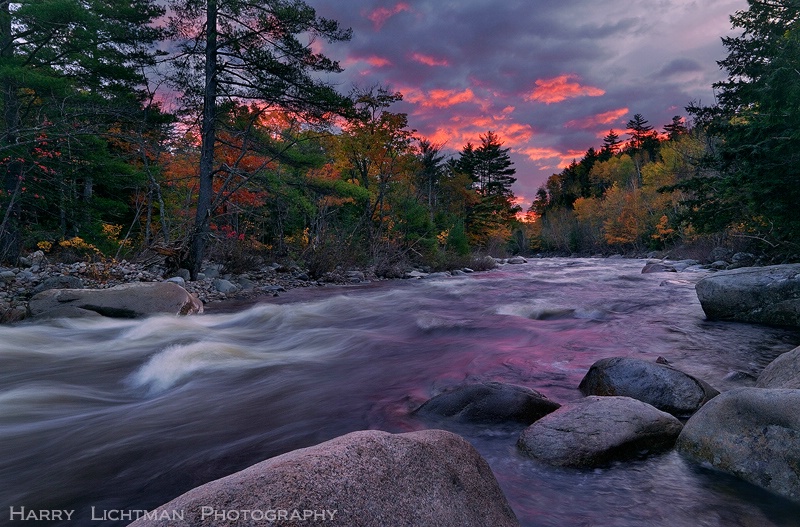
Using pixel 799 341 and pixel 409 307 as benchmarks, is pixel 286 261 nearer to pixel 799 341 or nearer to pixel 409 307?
pixel 409 307

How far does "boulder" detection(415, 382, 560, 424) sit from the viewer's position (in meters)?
3.55

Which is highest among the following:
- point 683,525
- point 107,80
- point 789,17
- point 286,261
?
point 789,17

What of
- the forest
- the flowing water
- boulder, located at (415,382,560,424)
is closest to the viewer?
the flowing water

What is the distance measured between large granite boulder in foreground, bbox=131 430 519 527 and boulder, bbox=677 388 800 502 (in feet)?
5.79

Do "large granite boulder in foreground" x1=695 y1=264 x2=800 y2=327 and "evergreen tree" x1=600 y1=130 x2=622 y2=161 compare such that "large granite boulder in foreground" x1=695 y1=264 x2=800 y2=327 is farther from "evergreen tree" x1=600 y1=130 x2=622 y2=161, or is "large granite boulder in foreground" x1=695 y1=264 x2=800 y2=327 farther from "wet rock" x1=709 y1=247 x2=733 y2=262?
"evergreen tree" x1=600 y1=130 x2=622 y2=161

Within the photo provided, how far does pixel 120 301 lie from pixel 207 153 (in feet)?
18.2

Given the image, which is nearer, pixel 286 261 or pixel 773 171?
pixel 773 171

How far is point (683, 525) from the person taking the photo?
2.27 metres

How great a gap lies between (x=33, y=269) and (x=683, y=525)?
13007 mm

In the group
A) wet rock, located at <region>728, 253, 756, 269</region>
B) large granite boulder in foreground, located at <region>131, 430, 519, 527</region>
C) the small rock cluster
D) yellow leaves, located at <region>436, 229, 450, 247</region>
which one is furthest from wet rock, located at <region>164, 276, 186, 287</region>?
wet rock, located at <region>728, 253, 756, 269</region>

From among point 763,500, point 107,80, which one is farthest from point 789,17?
point 107,80

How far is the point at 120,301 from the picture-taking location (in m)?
8.16

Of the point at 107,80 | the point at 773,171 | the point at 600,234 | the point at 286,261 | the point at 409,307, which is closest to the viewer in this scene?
the point at 773,171

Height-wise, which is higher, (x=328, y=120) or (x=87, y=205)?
(x=328, y=120)
